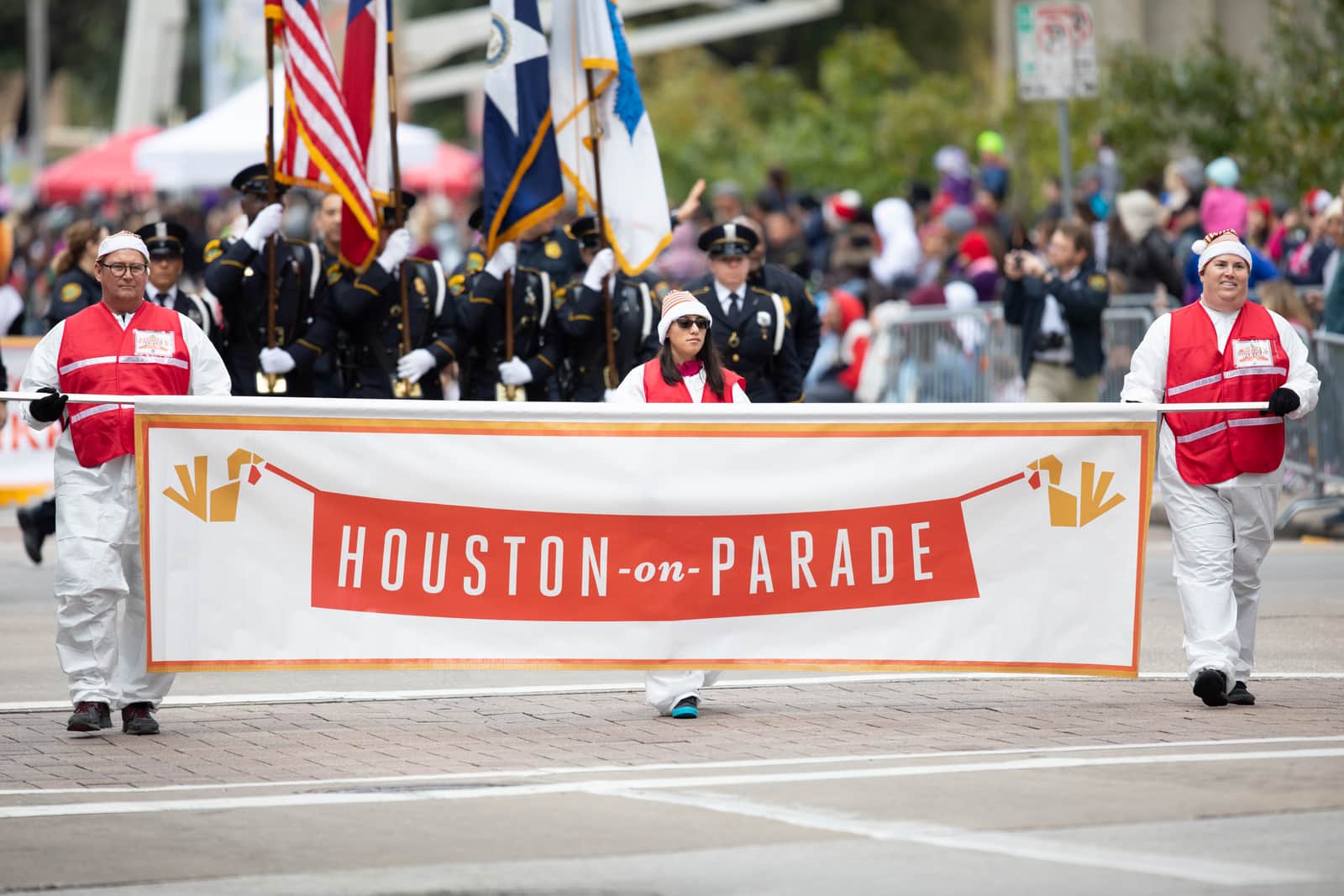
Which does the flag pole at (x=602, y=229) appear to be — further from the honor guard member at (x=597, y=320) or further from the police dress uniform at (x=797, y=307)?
the police dress uniform at (x=797, y=307)

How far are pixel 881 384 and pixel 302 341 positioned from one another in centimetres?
772

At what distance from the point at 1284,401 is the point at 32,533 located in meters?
8.44

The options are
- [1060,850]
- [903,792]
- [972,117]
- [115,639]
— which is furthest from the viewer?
[972,117]

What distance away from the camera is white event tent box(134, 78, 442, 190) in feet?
93.7

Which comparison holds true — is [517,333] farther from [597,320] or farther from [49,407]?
[49,407]

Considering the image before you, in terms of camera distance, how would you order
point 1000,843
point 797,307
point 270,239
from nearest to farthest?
1. point 1000,843
2. point 797,307
3. point 270,239

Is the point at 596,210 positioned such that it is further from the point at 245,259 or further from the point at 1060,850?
the point at 1060,850

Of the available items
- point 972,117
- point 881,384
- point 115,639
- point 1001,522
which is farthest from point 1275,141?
point 115,639

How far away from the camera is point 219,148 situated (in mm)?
28500

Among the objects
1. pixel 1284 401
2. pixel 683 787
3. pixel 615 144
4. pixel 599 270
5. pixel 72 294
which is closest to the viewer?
pixel 683 787

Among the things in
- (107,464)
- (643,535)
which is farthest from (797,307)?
(107,464)

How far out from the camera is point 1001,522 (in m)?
10.1

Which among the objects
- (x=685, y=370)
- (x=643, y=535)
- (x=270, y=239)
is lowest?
(x=643, y=535)

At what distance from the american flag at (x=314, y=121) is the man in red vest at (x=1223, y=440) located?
5.15 m
